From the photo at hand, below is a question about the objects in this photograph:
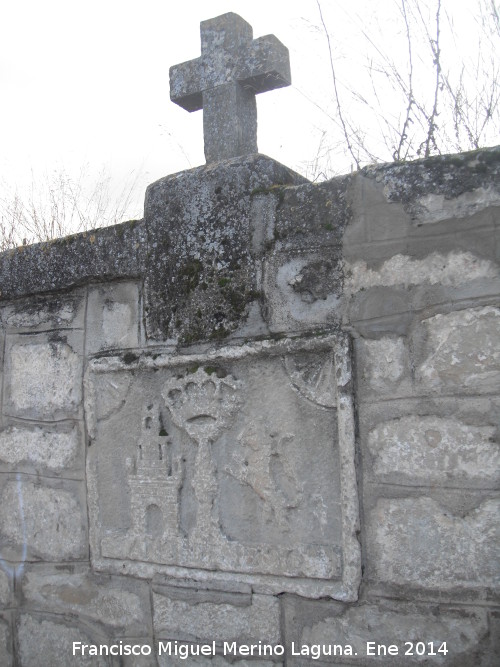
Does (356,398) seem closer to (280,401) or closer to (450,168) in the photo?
(280,401)

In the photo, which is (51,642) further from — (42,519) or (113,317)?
(113,317)

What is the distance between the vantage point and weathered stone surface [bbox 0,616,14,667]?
2.33m

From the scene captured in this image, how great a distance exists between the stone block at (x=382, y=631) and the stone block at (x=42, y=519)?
0.82 m

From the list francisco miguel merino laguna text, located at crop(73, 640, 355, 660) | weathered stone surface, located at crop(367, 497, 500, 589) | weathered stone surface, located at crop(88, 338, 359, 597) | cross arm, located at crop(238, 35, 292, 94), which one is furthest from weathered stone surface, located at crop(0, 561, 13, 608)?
cross arm, located at crop(238, 35, 292, 94)

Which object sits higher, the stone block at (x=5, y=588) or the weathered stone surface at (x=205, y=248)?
the weathered stone surface at (x=205, y=248)

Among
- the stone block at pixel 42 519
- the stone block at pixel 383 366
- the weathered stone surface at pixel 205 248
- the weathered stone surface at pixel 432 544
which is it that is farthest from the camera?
the stone block at pixel 42 519

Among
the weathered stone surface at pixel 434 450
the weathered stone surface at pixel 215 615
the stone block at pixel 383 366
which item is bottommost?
the weathered stone surface at pixel 215 615

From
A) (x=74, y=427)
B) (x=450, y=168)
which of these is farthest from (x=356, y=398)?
(x=74, y=427)

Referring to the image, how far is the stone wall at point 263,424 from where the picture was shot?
169 centimetres

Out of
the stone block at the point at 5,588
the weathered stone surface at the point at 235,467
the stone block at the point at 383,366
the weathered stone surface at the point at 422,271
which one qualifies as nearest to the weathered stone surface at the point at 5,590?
the stone block at the point at 5,588

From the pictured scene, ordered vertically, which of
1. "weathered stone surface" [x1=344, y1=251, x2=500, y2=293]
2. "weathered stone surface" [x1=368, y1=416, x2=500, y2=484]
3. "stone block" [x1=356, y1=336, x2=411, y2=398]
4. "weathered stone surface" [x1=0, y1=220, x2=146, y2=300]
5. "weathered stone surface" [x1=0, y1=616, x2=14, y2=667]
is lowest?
"weathered stone surface" [x1=0, y1=616, x2=14, y2=667]

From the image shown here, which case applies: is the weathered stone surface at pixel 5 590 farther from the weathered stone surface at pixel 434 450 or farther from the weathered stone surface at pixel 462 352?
the weathered stone surface at pixel 462 352

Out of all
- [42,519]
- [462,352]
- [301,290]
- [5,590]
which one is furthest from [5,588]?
[462,352]

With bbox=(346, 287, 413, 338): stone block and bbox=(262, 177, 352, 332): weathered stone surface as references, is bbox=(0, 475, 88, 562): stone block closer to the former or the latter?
bbox=(262, 177, 352, 332): weathered stone surface
